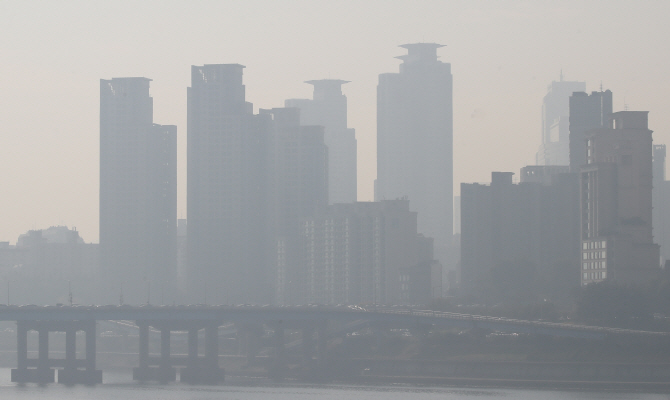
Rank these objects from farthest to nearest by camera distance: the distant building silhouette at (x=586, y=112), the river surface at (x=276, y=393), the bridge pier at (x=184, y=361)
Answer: the distant building silhouette at (x=586, y=112)
the bridge pier at (x=184, y=361)
the river surface at (x=276, y=393)

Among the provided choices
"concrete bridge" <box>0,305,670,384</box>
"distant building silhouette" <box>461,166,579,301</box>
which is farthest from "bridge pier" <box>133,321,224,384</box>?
"distant building silhouette" <box>461,166,579,301</box>

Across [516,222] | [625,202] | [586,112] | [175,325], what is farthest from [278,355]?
[586,112]

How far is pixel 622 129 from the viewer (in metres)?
142

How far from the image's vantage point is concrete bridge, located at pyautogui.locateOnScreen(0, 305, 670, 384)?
126 meters

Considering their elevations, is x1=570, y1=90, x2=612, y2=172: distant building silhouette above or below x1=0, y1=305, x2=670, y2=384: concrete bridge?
above

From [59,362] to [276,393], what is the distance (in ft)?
93.2

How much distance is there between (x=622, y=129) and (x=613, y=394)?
1898 inches

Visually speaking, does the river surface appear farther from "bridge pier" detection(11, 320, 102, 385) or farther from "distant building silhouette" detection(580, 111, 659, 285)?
"distant building silhouette" detection(580, 111, 659, 285)

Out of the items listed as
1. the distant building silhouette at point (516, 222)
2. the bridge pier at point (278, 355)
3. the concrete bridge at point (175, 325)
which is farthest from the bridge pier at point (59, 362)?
the distant building silhouette at point (516, 222)

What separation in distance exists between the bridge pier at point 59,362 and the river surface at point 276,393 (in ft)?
7.69

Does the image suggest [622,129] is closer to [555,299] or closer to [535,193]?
[555,299]

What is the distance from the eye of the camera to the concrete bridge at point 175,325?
125875 millimetres

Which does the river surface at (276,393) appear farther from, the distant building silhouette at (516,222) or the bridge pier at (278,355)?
the distant building silhouette at (516,222)

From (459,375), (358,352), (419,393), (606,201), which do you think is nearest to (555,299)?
(606,201)
